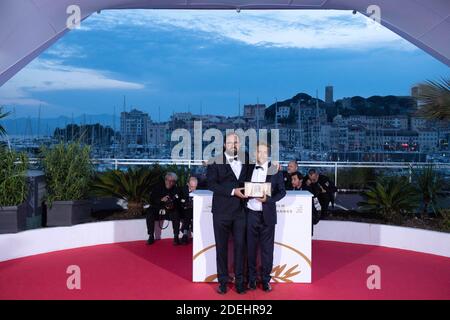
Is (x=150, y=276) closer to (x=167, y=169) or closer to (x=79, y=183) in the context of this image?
(x=79, y=183)

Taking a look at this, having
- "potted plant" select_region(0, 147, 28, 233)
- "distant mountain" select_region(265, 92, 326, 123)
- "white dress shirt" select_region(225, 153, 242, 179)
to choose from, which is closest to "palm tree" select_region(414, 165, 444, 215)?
"white dress shirt" select_region(225, 153, 242, 179)

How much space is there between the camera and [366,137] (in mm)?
16672

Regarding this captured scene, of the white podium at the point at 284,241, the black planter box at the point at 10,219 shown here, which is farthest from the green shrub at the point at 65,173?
the white podium at the point at 284,241

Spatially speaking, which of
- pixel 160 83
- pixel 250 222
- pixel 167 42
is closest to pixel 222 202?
pixel 250 222

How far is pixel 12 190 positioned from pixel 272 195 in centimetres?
395

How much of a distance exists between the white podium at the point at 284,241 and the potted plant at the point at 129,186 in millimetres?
3483

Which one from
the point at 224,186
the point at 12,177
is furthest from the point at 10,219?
the point at 224,186

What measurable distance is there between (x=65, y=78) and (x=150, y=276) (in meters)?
8.81

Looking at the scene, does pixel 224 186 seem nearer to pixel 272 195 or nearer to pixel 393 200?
pixel 272 195

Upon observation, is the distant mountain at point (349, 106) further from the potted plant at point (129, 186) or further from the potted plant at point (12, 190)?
the potted plant at point (12, 190)

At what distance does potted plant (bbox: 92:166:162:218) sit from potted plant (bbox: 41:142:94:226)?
54 cm

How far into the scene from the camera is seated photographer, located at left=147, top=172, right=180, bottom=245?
7.99 metres

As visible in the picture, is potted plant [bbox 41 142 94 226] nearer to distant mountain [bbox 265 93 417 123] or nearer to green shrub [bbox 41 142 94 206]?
green shrub [bbox 41 142 94 206]

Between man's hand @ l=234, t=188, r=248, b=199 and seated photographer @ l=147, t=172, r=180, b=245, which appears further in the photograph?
seated photographer @ l=147, t=172, r=180, b=245
